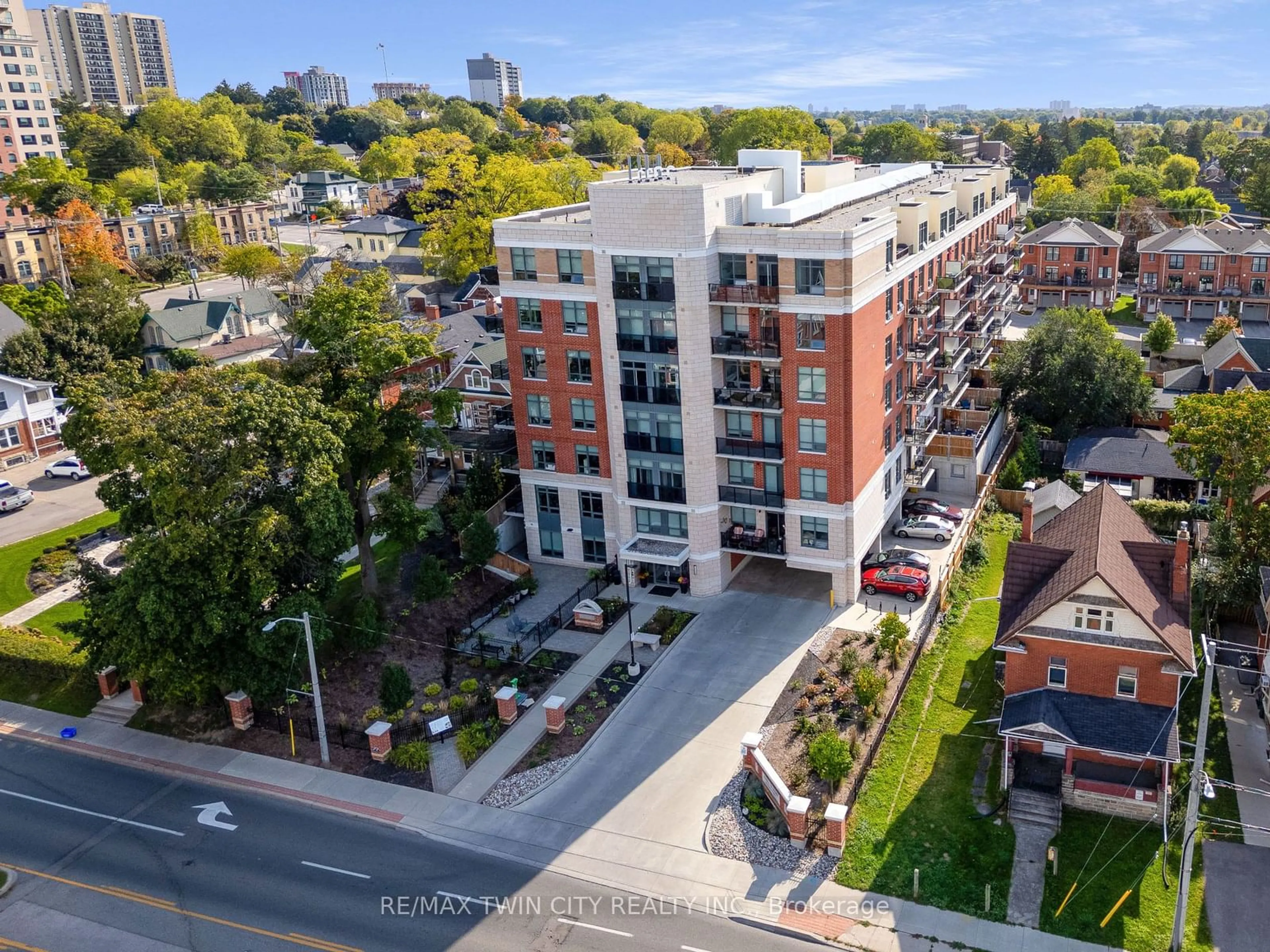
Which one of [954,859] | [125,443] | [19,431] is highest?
[125,443]

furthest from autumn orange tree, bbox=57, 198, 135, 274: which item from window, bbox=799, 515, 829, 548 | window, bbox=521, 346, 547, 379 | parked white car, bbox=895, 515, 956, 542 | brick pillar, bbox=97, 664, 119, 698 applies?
parked white car, bbox=895, 515, 956, 542

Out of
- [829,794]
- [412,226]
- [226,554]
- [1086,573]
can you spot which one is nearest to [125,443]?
[226,554]

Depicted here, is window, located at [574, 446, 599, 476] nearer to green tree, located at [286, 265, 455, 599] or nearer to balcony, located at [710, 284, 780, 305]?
green tree, located at [286, 265, 455, 599]

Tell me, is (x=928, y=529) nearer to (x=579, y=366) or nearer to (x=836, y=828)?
(x=579, y=366)

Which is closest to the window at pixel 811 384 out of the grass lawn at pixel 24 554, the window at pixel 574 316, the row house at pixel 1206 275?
the window at pixel 574 316

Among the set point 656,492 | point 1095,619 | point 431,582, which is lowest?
point 431,582

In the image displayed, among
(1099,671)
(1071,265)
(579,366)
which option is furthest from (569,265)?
(1071,265)

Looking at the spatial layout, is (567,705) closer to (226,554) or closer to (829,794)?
(829,794)
